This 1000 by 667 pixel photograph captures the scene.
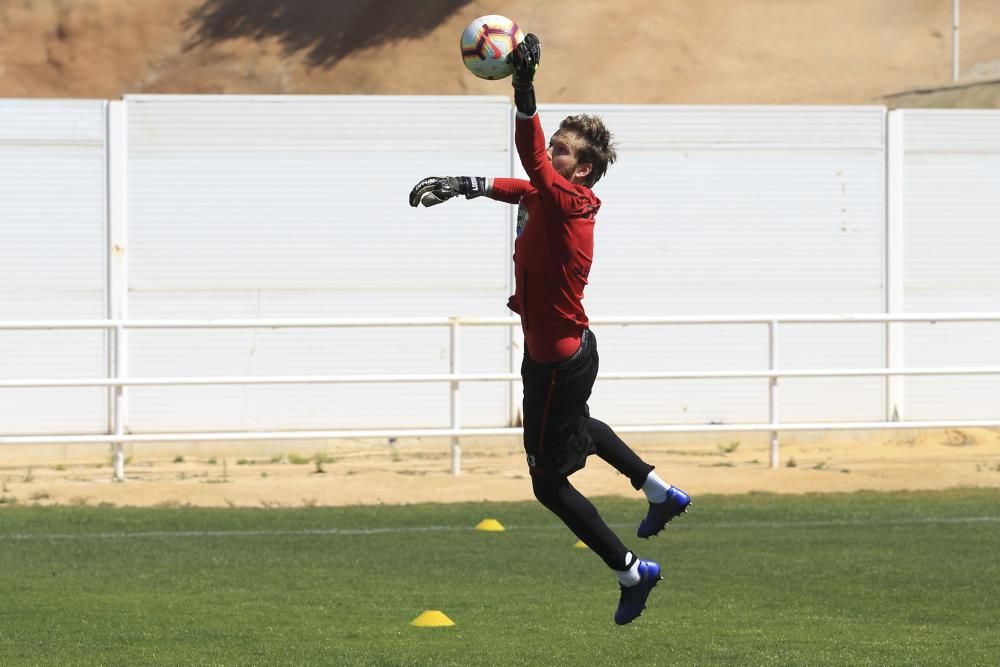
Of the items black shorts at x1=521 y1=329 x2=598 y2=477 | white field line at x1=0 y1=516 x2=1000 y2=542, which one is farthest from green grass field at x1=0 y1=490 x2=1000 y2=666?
black shorts at x1=521 y1=329 x2=598 y2=477

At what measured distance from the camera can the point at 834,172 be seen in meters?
19.9

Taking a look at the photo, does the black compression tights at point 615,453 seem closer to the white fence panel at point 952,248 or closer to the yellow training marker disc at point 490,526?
the yellow training marker disc at point 490,526

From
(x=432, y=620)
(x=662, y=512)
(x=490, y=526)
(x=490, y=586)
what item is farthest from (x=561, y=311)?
(x=490, y=526)

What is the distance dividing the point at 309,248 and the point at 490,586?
939cm

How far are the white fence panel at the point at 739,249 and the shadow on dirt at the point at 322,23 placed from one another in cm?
2199

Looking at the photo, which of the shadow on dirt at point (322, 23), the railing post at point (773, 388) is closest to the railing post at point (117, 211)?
the railing post at point (773, 388)

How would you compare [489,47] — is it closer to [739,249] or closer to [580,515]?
[580,515]

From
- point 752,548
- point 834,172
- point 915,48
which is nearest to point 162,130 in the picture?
point 834,172

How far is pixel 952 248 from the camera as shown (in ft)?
66.1

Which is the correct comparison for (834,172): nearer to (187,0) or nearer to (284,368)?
(284,368)

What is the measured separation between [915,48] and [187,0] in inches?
721

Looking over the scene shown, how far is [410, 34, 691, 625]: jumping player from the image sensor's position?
7.02 meters

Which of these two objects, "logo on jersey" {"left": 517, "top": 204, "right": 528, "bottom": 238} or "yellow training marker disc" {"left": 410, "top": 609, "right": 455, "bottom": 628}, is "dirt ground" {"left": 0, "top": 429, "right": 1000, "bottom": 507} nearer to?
"yellow training marker disc" {"left": 410, "top": 609, "right": 455, "bottom": 628}

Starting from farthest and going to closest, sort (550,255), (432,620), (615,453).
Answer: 1. (432,620)
2. (615,453)
3. (550,255)
